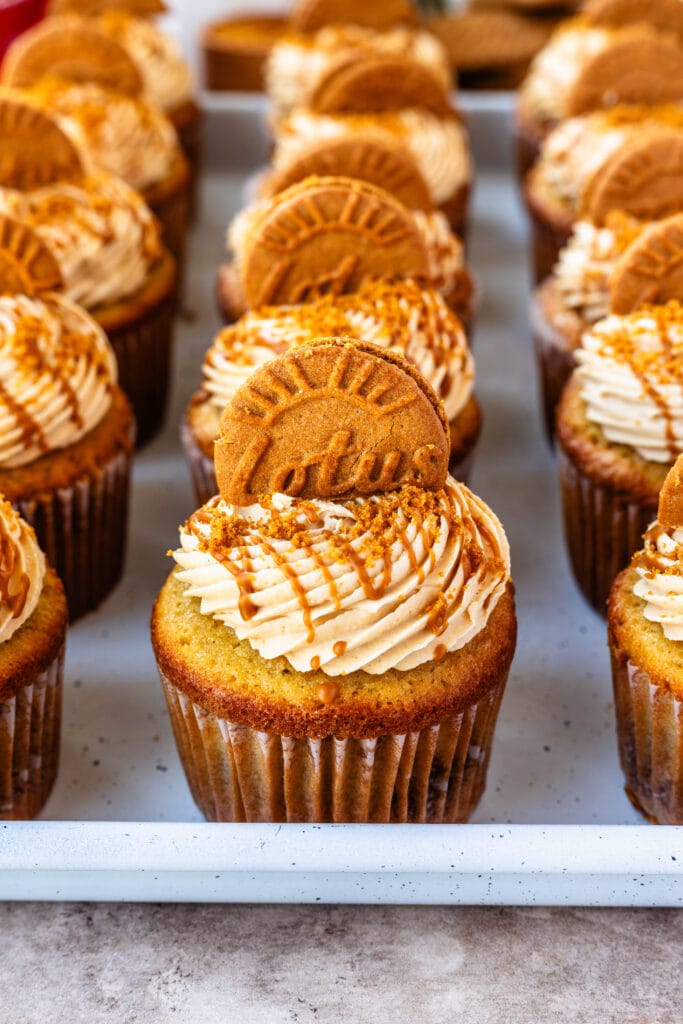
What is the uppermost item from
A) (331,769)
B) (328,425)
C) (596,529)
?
(328,425)

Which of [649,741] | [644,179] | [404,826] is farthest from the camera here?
[644,179]

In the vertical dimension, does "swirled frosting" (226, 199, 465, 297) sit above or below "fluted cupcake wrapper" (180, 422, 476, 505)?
above

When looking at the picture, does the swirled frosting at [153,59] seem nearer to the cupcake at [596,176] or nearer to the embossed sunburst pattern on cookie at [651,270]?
the cupcake at [596,176]

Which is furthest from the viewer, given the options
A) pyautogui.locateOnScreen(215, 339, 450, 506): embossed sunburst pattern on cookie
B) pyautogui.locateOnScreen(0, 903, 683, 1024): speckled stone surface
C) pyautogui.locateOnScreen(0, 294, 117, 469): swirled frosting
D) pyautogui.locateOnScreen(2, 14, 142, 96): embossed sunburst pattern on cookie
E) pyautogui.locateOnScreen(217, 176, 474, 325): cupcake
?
pyautogui.locateOnScreen(2, 14, 142, 96): embossed sunburst pattern on cookie

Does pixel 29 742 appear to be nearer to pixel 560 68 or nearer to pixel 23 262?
pixel 23 262

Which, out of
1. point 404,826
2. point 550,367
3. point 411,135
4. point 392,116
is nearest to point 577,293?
point 550,367

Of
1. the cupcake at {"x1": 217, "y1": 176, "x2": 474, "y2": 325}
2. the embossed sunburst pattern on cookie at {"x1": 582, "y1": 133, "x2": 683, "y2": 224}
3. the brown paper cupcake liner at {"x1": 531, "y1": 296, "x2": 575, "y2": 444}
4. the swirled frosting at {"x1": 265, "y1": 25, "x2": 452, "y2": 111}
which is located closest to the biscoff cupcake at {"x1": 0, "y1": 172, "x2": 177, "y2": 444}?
the cupcake at {"x1": 217, "y1": 176, "x2": 474, "y2": 325}

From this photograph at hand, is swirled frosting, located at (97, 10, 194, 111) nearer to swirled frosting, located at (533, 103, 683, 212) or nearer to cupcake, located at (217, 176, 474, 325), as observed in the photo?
swirled frosting, located at (533, 103, 683, 212)
